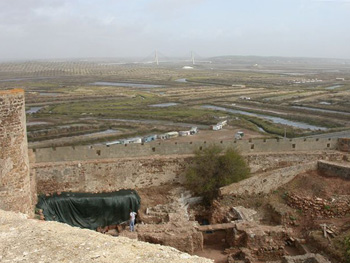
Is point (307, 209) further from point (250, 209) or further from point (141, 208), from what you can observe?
point (141, 208)

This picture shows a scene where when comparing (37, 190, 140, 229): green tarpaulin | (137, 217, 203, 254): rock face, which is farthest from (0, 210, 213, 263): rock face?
(37, 190, 140, 229): green tarpaulin

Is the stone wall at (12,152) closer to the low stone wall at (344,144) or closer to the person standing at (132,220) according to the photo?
the person standing at (132,220)

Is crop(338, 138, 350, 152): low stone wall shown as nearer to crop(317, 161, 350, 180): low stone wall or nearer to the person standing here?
crop(317, 161, 350, 180): low stone wall

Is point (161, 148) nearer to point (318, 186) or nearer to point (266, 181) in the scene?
point (266, 181)

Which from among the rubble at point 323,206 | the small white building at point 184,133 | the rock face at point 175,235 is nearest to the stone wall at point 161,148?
the rubble at point 323,206

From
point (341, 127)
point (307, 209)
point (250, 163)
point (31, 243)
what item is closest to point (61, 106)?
point (341, 127)
